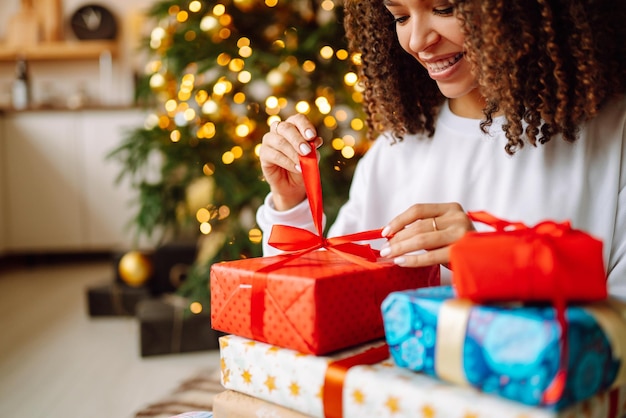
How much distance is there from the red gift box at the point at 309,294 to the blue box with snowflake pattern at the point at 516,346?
8 centimetres

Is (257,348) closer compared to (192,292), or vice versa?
(257,348)

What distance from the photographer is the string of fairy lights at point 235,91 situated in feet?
5.90

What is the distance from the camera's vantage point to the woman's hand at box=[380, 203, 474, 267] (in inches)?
24.7

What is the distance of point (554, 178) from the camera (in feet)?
2.92

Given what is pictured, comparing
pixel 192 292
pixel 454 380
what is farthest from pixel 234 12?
pixel 454 380

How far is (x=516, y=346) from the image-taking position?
0.45 metres

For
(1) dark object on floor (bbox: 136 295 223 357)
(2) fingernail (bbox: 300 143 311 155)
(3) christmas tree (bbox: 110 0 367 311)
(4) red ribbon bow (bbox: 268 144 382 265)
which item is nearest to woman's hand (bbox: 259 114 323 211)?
(2) fingernail (bbox: 300 143 311 155)

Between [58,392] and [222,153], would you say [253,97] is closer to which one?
[222,153]

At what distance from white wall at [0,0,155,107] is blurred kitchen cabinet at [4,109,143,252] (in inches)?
15.6

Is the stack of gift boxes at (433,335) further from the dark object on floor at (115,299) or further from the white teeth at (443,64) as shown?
the dark object on floor at (115,299)

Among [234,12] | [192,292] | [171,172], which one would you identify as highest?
[234,12]

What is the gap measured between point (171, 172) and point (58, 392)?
68 centimetres

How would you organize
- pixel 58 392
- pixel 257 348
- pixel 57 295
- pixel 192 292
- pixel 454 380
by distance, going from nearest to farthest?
pixel 454 380 < pixel 257 348 < pixel 58 392 < pixel 192 292 < pixel 57 295

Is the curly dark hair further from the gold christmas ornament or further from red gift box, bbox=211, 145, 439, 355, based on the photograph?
the gold christmas ornament
